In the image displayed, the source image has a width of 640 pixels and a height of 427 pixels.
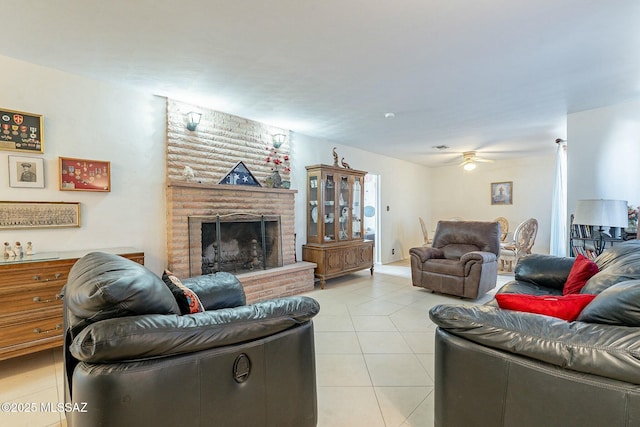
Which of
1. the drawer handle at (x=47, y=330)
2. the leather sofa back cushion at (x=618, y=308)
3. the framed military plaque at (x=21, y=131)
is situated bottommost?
the drawer handle at (x=47, y=330)

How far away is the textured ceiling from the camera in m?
1.87

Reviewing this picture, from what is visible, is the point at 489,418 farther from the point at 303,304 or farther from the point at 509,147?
the point at 509,147

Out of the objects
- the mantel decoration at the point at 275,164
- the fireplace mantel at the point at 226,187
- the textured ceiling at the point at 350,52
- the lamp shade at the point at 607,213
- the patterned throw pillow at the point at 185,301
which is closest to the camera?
the patterned throw pillow at the point at 185,301

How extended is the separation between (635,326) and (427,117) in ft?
11.0

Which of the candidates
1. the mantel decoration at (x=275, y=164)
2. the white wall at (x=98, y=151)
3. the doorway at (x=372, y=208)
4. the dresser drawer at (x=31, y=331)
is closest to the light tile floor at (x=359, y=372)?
the dresser drawer at (x=31, y=331)

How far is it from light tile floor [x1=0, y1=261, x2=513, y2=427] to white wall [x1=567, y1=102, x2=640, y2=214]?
243 cm

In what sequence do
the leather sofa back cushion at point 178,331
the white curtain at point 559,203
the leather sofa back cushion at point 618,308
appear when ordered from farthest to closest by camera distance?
the white curtain at point 559,203 → the leather sofa back cushion at point 618,308 → the leather sofa back cushion at point 178,331

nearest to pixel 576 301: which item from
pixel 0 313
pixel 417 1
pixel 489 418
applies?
pixel 489 418

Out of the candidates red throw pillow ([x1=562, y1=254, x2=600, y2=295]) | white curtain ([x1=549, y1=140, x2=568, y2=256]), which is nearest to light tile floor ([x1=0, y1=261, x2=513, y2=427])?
red throw pillow ([x1=562, y1=254, x2=600, y2=295])

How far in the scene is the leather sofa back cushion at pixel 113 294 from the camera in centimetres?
109

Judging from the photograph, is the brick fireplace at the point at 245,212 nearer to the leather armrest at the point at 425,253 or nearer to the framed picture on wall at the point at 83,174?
the framed picture on wall at the point at 83,174

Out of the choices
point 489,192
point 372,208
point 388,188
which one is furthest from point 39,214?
point 489,192

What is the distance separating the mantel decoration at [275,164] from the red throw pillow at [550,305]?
3.33 m

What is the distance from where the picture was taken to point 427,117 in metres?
3.98
